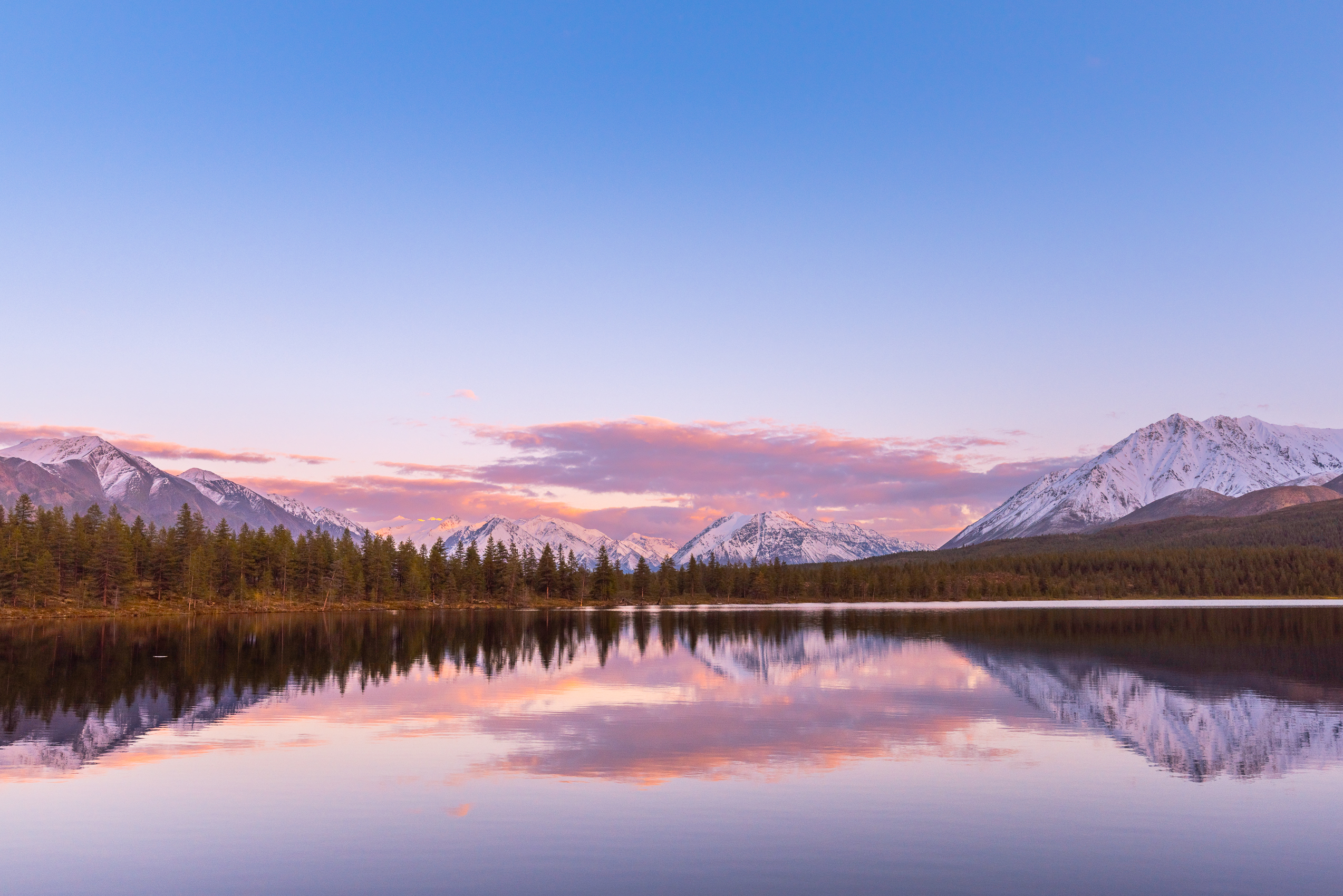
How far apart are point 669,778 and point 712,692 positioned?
77.1ft

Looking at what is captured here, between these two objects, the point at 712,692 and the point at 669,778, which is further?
the point at 712,692

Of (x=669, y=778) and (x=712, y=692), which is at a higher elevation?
(x=669, y=778)

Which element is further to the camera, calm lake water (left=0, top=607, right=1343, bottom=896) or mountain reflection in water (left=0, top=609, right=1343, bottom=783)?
mountain reflection in water (left=0, top=609, right=1343, bottom=783)

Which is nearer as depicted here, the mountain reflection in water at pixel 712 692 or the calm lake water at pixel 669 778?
the calm lake water at pixel 669 778

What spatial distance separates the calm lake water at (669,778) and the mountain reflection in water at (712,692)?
0.31 meters

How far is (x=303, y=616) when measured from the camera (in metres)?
150

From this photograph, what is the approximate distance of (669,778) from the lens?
28.8 m

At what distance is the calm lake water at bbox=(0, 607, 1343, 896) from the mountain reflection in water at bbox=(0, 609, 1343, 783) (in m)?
0.31

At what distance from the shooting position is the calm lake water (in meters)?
19.9

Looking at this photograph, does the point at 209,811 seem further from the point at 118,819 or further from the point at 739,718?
the point at 739,718

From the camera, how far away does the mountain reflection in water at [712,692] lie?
33.7 m

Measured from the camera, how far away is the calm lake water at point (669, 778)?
19.9 meters

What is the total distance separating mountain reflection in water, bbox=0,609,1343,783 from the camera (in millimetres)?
33656

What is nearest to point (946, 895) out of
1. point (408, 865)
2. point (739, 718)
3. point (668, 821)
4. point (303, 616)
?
point (668, 821)
